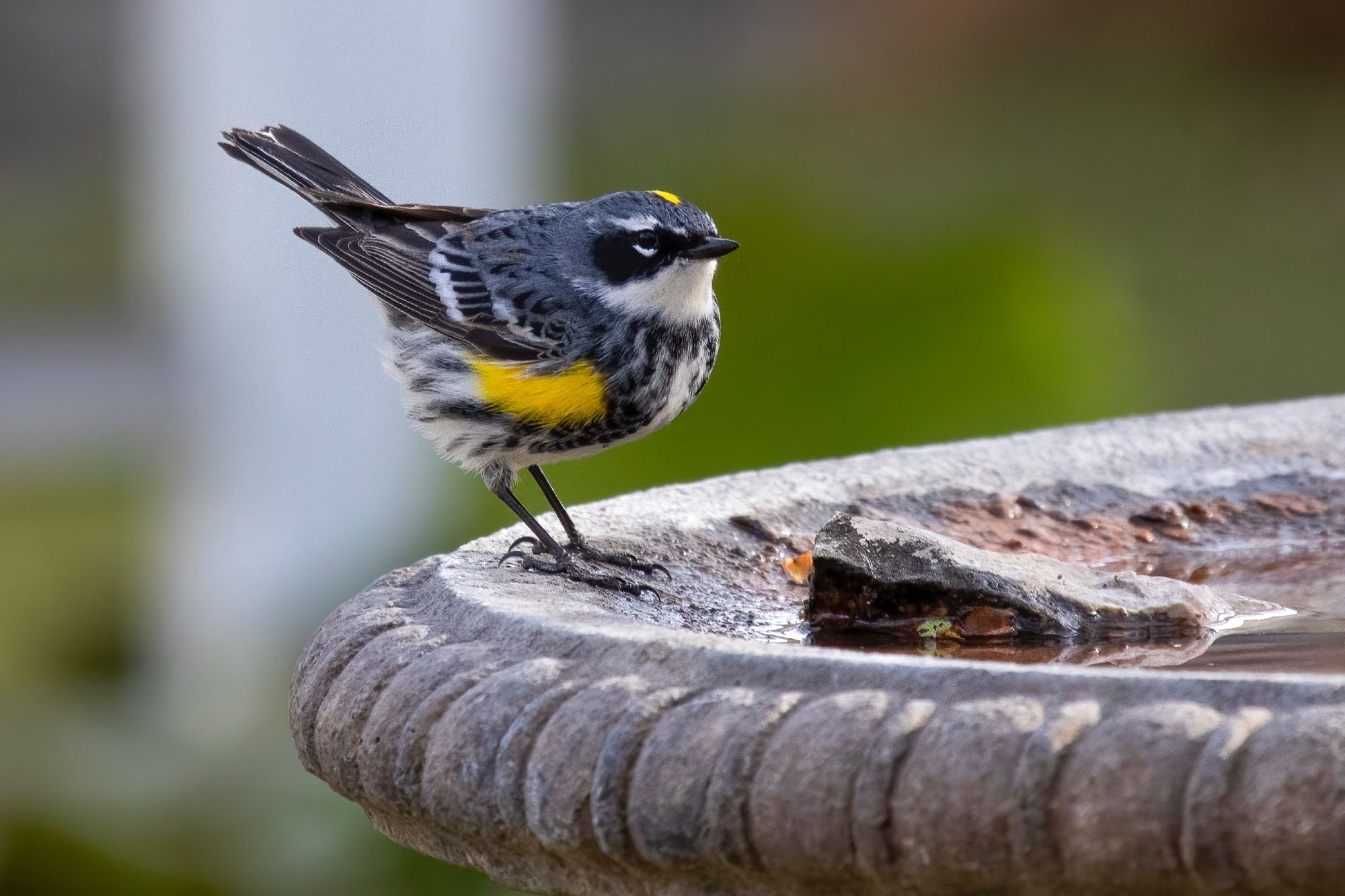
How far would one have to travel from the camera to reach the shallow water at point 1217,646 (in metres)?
2.27

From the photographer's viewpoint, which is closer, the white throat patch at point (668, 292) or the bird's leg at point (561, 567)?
the bird's leg at point (561, 567)

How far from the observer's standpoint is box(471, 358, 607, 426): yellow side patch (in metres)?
3.21

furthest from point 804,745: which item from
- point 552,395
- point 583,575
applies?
point 552,395

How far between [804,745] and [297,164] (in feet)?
8.68

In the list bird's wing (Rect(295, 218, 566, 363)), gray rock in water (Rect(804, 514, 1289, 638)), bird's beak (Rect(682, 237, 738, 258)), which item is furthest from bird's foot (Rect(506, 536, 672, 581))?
bird's beak (Rect(682, 237, 738, 258))

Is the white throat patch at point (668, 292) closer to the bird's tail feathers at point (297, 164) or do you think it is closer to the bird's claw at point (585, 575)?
the bird's claw at point (585, 575)

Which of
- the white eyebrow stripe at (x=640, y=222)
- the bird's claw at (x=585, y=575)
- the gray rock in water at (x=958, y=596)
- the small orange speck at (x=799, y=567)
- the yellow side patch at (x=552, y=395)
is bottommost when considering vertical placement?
the small orange speck at (x=799, y=567)

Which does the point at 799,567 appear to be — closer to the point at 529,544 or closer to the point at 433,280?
the point at 529,544

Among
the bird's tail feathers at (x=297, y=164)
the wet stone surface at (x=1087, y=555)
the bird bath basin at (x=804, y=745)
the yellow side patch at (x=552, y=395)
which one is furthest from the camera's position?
the bird's tail feathers at (x=297, y=164)

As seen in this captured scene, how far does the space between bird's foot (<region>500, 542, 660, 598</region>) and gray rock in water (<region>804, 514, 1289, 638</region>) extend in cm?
28

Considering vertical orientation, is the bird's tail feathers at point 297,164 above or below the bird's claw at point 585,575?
above

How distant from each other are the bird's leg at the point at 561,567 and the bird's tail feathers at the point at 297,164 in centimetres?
117

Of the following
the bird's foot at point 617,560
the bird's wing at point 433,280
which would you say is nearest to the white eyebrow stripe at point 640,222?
the bird's wing at point 433,280

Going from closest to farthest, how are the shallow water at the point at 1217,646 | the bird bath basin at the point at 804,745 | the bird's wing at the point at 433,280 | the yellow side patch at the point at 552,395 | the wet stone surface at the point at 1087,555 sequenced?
the bird bath basin at the point at 804,745
the shallow water at the point at 1217,646
the wet stone surface at the point at 1087,555
the yellow side patch at the point at 552,395
the bird's wing at the point at 433,280
